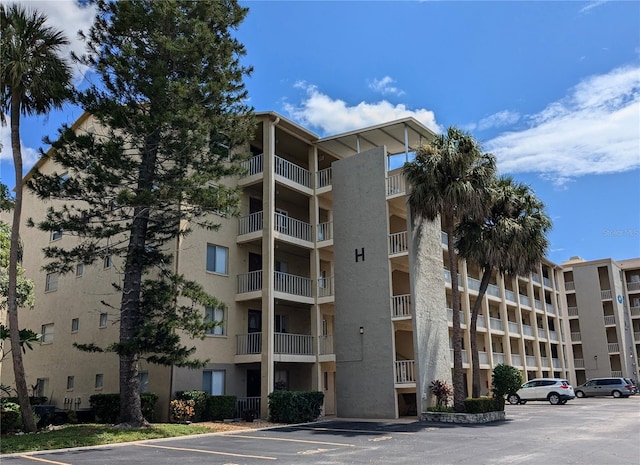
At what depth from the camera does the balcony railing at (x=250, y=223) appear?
25.2 meters

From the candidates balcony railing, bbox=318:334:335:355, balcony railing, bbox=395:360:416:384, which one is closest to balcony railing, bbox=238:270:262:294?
balcony railing, bbox=318:334:335:355

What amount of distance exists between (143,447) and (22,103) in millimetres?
12217

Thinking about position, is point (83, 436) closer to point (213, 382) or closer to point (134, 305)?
point (134, 305)

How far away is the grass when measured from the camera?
1423 cm

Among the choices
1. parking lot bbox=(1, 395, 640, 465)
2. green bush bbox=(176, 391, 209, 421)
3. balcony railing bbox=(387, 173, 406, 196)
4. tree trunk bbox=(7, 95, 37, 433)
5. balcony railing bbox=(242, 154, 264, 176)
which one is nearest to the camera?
parking lot bbox=(1, 395, 640, 465)

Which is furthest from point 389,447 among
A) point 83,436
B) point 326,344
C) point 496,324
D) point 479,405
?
point 496,324

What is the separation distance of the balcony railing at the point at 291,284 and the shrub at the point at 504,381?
10293 millimetres

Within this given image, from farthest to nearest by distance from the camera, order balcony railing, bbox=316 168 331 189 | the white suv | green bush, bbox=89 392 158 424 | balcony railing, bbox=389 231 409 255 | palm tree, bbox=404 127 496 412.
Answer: the white suv, balcony railing, bbox=316 168 331 189, balcony railing, bbox=389 231 409 255, palm tree, bbox=404 127 496 412, green bush, bbox=89 392 158 424

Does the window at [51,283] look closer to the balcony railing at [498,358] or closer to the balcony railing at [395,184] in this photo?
the balcony railing at [395,184]

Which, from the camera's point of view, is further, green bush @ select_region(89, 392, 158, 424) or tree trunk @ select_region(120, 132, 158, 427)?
green bush @ select_region(89, 392, 158, 424)

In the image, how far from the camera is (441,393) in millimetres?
23109

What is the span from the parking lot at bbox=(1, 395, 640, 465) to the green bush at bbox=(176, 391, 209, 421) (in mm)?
3252

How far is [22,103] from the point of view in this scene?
18641mm

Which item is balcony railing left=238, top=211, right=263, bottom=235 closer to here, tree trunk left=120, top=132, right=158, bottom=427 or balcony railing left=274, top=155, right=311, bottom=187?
balcony railing left=274, top=155, right=311, bottom=187
